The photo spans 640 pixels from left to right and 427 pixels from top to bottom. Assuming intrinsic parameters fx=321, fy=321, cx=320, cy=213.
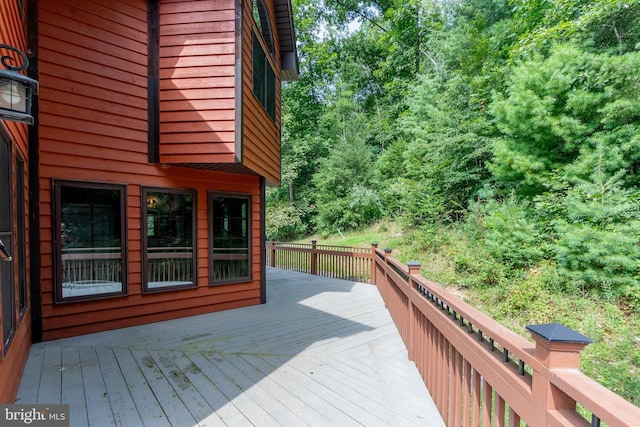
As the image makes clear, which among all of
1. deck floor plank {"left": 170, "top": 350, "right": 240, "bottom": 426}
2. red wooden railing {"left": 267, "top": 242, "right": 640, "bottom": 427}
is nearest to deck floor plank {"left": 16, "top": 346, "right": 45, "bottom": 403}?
deck floor plank {"left": 170, "top": 350, "right": 240, "bottom": 426}

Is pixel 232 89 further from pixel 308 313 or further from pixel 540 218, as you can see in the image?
pixel 540 218

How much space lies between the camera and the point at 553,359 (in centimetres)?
98

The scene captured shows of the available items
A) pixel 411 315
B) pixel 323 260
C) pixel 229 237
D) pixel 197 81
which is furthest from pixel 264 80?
pixel 323 260

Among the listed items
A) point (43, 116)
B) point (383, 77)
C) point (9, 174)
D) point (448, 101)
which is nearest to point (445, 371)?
point (9, 174)

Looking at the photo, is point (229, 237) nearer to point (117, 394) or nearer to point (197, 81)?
point (197, 81)

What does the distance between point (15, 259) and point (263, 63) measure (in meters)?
4.39

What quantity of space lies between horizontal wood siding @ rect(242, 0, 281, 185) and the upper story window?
0.21 meters

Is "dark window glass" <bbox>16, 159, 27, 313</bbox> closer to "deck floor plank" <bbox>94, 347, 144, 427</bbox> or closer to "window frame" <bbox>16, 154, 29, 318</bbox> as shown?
"window frame" <bbox>16, 154, 29, 318</bbox>

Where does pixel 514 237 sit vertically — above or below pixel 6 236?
below

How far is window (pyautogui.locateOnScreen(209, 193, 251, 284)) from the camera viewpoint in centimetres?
489

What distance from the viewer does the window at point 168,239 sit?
432 cm

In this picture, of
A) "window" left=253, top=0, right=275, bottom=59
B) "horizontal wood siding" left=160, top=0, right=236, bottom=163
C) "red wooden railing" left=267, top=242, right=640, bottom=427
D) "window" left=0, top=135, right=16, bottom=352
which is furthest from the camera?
"window" left=253, top=0, right=275, bottom=59

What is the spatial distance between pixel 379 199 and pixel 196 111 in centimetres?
1159

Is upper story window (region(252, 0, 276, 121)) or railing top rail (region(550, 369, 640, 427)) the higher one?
upper story window (region(252, 0, 276, 121))
